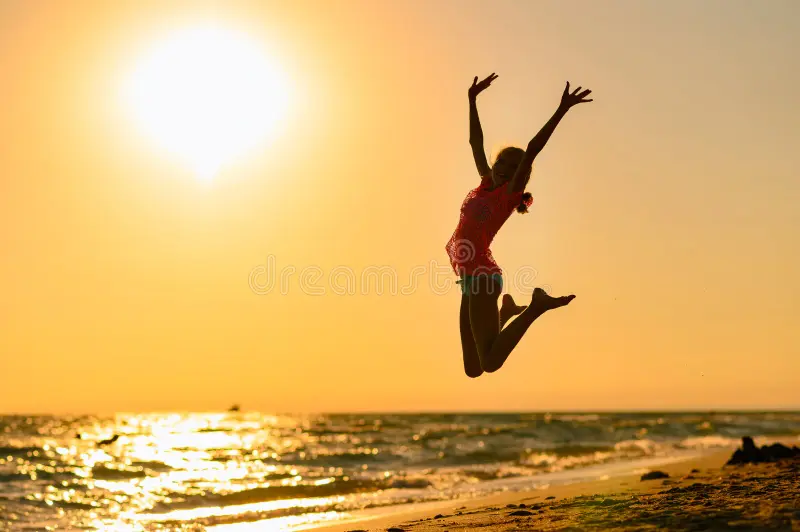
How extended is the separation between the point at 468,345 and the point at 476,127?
1878mm

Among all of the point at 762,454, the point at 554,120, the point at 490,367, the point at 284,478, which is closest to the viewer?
the point at 554,120

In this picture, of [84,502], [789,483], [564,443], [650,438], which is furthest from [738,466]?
[650,438]

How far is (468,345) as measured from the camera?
7840 millimetres

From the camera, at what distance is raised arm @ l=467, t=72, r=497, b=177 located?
25.9ft

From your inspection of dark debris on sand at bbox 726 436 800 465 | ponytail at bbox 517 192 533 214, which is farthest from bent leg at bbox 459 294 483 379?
dark debris on sand at bbox 726 436 800 465

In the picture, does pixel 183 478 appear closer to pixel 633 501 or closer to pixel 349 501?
pixel 349 501

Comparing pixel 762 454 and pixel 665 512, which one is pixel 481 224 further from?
pixel 762 454

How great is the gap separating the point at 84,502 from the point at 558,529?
10132 millimetres

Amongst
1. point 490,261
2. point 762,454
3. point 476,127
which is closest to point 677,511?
point 490,261

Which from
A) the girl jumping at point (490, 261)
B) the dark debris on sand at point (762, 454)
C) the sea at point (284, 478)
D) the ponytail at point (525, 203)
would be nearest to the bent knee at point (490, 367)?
the girl jumping at point (490, 261)

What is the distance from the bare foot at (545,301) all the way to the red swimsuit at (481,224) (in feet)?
1.21

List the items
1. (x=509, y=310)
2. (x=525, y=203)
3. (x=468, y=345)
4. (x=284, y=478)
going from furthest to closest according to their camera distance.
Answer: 1. (x=284, y=478)
2. (x=509, y=310)
3. (x=468, y=345)
4. (x=525, y=203)

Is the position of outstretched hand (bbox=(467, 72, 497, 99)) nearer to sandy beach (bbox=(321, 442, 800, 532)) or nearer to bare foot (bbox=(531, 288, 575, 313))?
bare foot (bbox=(531, 288, 575, 313))

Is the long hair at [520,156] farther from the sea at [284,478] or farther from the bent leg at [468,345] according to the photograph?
the sea at [284,478]
